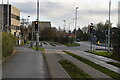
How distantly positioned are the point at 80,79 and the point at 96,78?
2.98 feet

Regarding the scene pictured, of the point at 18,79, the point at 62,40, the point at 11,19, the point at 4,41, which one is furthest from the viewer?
the point at 62,40

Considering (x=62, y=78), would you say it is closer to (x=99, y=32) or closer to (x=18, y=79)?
(x=18, y=79)

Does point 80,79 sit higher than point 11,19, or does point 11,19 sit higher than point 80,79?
point 11,19

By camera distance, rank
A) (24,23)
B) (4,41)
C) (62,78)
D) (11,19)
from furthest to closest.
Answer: (24,23)
(11,19)
(4,41)
(62,78)

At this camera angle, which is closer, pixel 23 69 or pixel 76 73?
pixel 76 73

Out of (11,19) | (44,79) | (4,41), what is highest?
(11,19)

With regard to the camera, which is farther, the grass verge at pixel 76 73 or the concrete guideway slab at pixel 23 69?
the concrete guideway slab at pixel 23 69

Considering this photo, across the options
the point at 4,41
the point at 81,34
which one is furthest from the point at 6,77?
the point at 81,34

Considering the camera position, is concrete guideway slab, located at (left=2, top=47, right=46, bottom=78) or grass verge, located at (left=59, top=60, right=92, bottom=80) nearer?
grass verge, located at (left=59, top=60, right=92, bottom=80)

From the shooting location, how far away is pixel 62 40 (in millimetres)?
82000

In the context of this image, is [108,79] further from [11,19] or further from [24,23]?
[24,23]

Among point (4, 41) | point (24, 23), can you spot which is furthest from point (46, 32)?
point (4, 41)

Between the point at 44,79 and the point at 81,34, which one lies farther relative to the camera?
the point at 81,34

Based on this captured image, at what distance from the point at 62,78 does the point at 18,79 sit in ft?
6.93
